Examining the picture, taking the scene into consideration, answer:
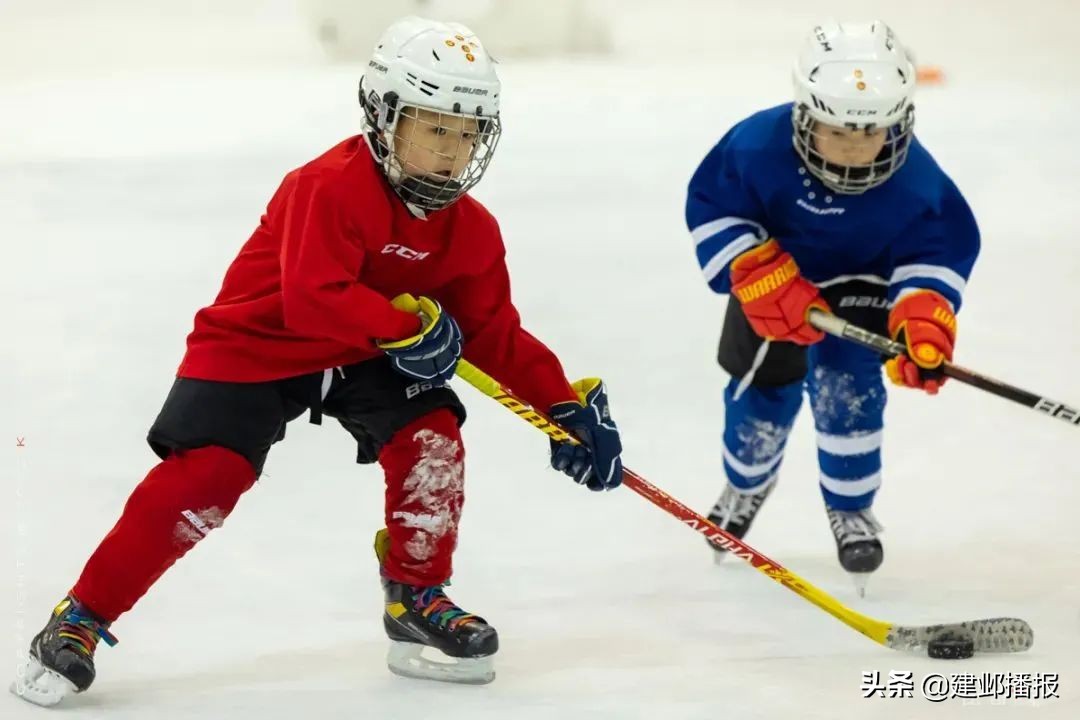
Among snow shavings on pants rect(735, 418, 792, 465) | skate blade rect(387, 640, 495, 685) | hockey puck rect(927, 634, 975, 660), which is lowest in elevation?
skate blade rect(387, 640, 495, 685)

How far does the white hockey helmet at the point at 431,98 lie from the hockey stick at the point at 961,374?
66 centimetres

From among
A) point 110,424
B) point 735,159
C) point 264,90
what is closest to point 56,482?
point 110,424

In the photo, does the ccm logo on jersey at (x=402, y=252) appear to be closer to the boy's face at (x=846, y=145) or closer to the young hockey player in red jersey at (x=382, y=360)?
the young hockey player in red jersey at (x=382, y=360)

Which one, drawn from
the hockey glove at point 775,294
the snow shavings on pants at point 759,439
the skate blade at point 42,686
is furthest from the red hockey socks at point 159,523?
the snow shavings on pants at point 759,439

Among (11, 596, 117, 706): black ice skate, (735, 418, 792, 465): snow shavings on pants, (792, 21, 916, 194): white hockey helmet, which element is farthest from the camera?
(735, 418, 792, 465): snow shavings on pants

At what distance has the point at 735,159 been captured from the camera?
2648 mm

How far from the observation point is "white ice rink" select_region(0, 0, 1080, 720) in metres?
2.36

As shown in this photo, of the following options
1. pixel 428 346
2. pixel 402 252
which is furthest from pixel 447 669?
pixel 402 252

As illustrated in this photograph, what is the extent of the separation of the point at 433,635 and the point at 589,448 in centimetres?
35

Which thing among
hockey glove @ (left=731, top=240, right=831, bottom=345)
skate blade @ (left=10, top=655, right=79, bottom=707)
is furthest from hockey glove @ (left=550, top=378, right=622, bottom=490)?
skate blade @ (left=10, top=655, right=79, bottom=707)

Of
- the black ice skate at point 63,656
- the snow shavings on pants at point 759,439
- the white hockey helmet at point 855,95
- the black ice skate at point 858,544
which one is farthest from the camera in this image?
the snow shavings on pants at point 759,439

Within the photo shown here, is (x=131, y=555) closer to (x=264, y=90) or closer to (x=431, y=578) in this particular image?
(x=431, y=578)

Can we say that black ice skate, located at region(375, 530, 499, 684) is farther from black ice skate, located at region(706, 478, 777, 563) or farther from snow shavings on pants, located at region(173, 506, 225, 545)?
black ice skate, located at region(706, 478, 777, 563)

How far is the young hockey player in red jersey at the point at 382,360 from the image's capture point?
86.0 inches
